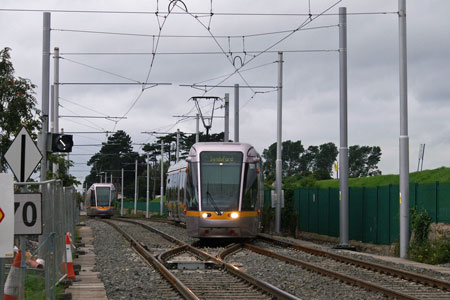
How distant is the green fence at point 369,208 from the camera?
2233 cm

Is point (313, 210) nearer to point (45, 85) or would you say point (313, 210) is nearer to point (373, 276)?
point (45, 85)

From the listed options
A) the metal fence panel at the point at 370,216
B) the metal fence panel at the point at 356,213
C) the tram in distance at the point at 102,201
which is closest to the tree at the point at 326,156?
the tram in distance at the point at 102,201

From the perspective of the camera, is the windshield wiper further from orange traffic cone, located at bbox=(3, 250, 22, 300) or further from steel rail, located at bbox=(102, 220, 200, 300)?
orange traffic cone, located at bbox=(3, 250, 22, 300)

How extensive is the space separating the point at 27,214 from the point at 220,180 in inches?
636

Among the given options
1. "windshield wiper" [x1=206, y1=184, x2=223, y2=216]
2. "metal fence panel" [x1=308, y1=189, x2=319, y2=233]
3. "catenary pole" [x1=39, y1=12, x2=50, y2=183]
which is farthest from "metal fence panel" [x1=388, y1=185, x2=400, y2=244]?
"catenary pole" [x1=39, y1=12, x2=50, y2=183]

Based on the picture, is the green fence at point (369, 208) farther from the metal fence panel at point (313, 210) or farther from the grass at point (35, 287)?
the grass at point (35, 287)

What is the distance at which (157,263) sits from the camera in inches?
662

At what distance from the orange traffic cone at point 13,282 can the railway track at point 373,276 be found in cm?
539

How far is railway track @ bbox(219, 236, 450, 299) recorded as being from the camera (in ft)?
40.7

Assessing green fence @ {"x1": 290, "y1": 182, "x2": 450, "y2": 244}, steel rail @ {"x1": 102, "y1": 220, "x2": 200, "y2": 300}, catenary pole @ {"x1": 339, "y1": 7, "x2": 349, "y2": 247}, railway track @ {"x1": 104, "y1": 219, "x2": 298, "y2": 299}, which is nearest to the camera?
steel rail @ {"x1": 102, "y1": 220, "x2": 200, "y2": 300}

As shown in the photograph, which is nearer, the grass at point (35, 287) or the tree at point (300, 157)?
the grass at point (35, 287)

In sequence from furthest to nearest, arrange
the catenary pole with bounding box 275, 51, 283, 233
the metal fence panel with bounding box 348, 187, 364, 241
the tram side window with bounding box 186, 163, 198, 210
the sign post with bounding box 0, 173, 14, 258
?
the catenary pole with bounding box 275, 51, 283, 233
the metal fence panel with bounding box 348, 187, 364, 241
the tram side window with bounding box 186, 163, 198, 210
the sign post with bounding box 0, 173, 14, 258

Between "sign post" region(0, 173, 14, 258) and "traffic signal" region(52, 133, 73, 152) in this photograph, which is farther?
"traffic signal" region(52, 133, 73, 152)

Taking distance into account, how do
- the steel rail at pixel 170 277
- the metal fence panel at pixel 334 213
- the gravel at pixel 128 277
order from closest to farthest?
the steel rail at pixel 170 277 → the gravel at pixel 128 277 → the metal fence panel at pixel 334 213
